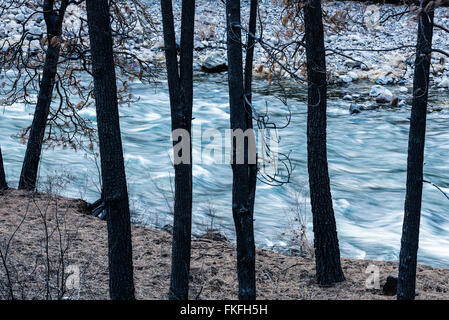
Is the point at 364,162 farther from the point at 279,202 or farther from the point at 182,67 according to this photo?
the point at 182,67

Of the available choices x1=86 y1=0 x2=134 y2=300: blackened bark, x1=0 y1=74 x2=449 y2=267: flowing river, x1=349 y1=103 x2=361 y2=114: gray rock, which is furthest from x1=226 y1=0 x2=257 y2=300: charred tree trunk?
x1=349 y1=103 x2=361 y2=114: gray rock

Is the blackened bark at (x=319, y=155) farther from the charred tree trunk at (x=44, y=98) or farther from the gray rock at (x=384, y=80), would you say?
the gray rock at (x=384, y=80)

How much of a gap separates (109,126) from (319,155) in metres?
2.66

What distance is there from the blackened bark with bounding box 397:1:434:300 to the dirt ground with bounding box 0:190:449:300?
1135mm

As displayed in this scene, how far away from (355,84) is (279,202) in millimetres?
9178

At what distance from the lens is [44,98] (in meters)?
9.49

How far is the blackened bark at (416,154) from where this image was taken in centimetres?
516

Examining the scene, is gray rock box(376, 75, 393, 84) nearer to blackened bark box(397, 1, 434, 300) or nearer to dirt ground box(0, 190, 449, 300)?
dirt ground box(0, 190, 449, 300)

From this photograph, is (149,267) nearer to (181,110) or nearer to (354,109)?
(181,110)

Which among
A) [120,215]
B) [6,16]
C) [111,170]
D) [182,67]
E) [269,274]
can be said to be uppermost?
[6,16]

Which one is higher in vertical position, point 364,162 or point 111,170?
point 111,170

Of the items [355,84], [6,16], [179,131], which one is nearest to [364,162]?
[355,84]

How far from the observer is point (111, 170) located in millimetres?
4980

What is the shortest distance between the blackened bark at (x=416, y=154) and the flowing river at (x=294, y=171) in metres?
3.67
